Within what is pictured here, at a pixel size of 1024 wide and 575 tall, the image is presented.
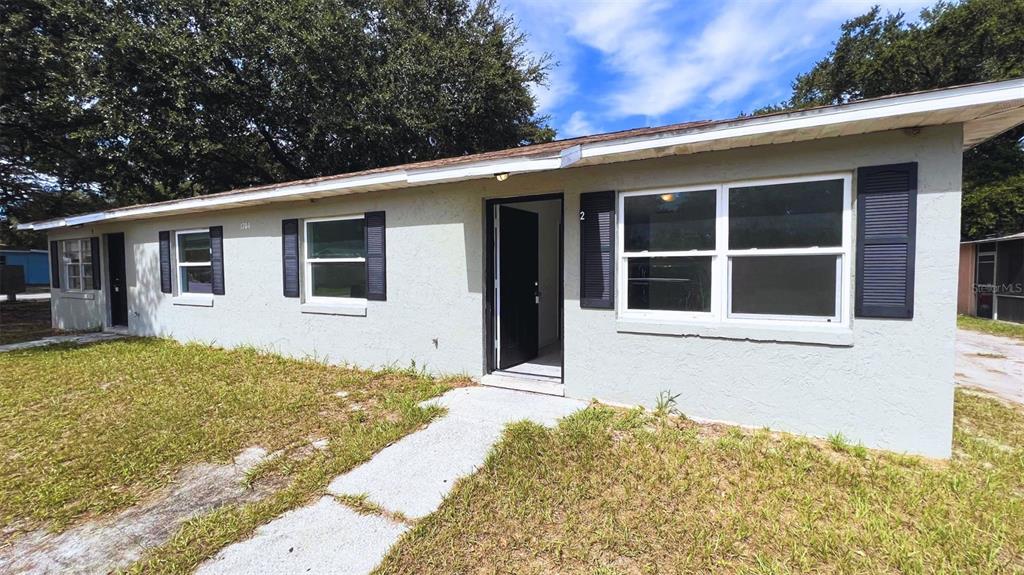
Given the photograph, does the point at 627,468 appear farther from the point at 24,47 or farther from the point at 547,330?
the point at 24,47

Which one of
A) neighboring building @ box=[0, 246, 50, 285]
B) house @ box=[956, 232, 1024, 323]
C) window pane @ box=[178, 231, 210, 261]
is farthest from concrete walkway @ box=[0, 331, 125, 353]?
neighboring building @ box=[0, 246, 50, 285]

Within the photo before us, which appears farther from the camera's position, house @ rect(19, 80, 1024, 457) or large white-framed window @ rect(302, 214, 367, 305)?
large white-framed window @ rect(302, 214, 367, 305)

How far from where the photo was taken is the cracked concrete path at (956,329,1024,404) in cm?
520

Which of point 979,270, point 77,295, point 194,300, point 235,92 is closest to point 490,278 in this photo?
point 194,300

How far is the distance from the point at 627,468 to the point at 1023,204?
16.8m

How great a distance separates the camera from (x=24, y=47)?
32.6 ft

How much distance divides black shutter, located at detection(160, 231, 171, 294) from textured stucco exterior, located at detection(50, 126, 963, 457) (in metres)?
1.64

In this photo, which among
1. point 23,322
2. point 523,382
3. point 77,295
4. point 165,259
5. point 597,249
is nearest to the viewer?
point 597,249

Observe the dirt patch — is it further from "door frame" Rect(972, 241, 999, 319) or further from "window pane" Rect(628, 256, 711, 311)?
"door frame" Rect(972, 241, 999, 319)

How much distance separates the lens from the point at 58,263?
1023 centimetres

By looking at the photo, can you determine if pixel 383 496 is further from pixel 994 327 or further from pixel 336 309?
pixel 994 327

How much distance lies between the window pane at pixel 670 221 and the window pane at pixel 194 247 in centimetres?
722

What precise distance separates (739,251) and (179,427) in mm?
5325

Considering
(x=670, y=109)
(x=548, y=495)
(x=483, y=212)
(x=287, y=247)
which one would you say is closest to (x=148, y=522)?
(x=548, y=495)
